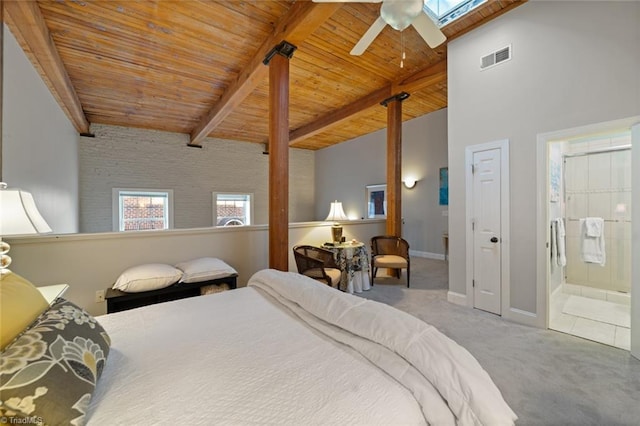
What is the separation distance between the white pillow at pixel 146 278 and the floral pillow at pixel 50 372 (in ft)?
5.37

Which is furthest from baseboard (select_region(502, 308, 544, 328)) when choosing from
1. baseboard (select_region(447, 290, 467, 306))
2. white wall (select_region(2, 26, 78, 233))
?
white wall (select_region(2, 26, 78, 233))

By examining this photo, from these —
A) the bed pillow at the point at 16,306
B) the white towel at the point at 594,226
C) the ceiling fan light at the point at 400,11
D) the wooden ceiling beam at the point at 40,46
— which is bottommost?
the bed pillow at the point at 16,306

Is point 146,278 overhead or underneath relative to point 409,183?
underneath

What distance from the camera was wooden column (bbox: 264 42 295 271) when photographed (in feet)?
9.65

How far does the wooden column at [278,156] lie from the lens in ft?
9.65

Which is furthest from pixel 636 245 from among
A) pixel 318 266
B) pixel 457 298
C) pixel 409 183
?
pixel 409 183

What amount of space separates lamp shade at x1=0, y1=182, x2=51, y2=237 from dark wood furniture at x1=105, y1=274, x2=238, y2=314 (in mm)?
1132

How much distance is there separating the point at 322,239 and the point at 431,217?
3.14 meters

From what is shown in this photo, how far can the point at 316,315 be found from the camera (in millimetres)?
1380

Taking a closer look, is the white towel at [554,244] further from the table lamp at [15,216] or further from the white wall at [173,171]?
the white wall at [173,171]

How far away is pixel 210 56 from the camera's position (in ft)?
11.1

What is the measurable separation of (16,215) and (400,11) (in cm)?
272

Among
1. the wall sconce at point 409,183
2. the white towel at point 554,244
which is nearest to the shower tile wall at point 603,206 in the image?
the white towel at point 554,244

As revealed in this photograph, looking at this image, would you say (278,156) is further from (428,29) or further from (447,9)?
(447,9)
